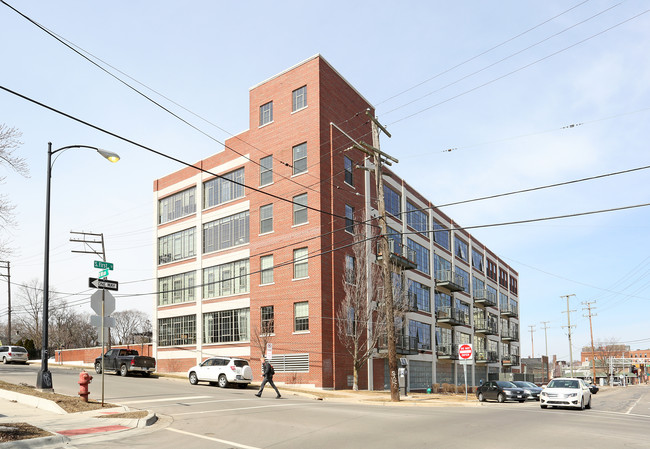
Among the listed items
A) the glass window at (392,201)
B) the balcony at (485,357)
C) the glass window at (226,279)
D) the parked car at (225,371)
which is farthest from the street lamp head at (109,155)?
the balcony at (485,357)

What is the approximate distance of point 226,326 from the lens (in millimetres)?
41156

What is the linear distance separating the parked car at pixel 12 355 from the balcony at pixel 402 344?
95.5ft

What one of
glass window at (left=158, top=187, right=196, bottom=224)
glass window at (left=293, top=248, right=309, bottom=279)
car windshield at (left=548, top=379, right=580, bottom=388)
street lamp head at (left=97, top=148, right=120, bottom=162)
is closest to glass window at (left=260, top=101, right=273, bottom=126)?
glass window at (left=158, top=187, right=196, bottom=224)

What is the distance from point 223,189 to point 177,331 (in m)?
11.5

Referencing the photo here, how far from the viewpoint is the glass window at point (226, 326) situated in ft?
131

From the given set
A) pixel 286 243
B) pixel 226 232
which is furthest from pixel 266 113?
Result: pixel 286 243

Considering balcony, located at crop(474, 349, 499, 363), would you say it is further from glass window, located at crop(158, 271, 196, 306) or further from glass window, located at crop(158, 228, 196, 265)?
glass window, located at crop(158, 228, 196, 265)

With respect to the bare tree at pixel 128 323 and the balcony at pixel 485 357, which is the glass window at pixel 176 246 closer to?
the balcony at pixel 485 357

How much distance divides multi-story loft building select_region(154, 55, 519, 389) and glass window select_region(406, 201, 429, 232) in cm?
25

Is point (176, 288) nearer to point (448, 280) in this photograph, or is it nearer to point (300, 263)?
point (300, 263)

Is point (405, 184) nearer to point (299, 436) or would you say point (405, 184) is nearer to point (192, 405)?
point (192, 405)

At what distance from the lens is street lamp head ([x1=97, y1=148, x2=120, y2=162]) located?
18203mm

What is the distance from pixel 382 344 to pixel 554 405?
14.6 m

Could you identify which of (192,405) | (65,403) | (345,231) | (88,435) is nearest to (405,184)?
(345,231)
